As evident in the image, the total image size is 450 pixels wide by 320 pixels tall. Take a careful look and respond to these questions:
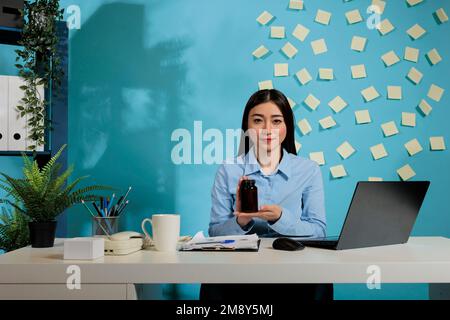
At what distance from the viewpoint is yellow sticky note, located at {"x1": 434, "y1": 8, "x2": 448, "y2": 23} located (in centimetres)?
264

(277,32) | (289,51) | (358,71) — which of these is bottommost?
(358,71)

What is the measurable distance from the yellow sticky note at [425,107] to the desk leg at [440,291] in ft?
4.57

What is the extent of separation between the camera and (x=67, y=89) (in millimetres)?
2590

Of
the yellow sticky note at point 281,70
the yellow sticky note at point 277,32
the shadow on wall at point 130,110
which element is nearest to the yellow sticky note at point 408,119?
the yellow sticky note at point 281,70

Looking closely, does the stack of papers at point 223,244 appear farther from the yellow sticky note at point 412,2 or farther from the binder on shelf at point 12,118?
the yellow sticky note at point 412,2

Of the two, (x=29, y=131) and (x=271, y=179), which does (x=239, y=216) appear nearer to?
(x=271, y=179)

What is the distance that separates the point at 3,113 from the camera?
2.27 m

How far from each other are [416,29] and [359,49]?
1.10 ft

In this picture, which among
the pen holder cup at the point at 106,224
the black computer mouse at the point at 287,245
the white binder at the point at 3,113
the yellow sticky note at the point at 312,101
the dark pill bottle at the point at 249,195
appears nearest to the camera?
the black computer mouse at the point at 287,245

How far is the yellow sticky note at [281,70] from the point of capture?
2.62m

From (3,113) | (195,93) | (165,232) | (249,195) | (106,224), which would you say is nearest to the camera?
(165,232)

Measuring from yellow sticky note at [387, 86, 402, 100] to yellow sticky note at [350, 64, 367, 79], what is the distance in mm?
158

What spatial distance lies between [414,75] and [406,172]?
532 millimetres

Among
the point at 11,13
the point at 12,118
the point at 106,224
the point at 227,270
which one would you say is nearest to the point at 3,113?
the point at 12,118
